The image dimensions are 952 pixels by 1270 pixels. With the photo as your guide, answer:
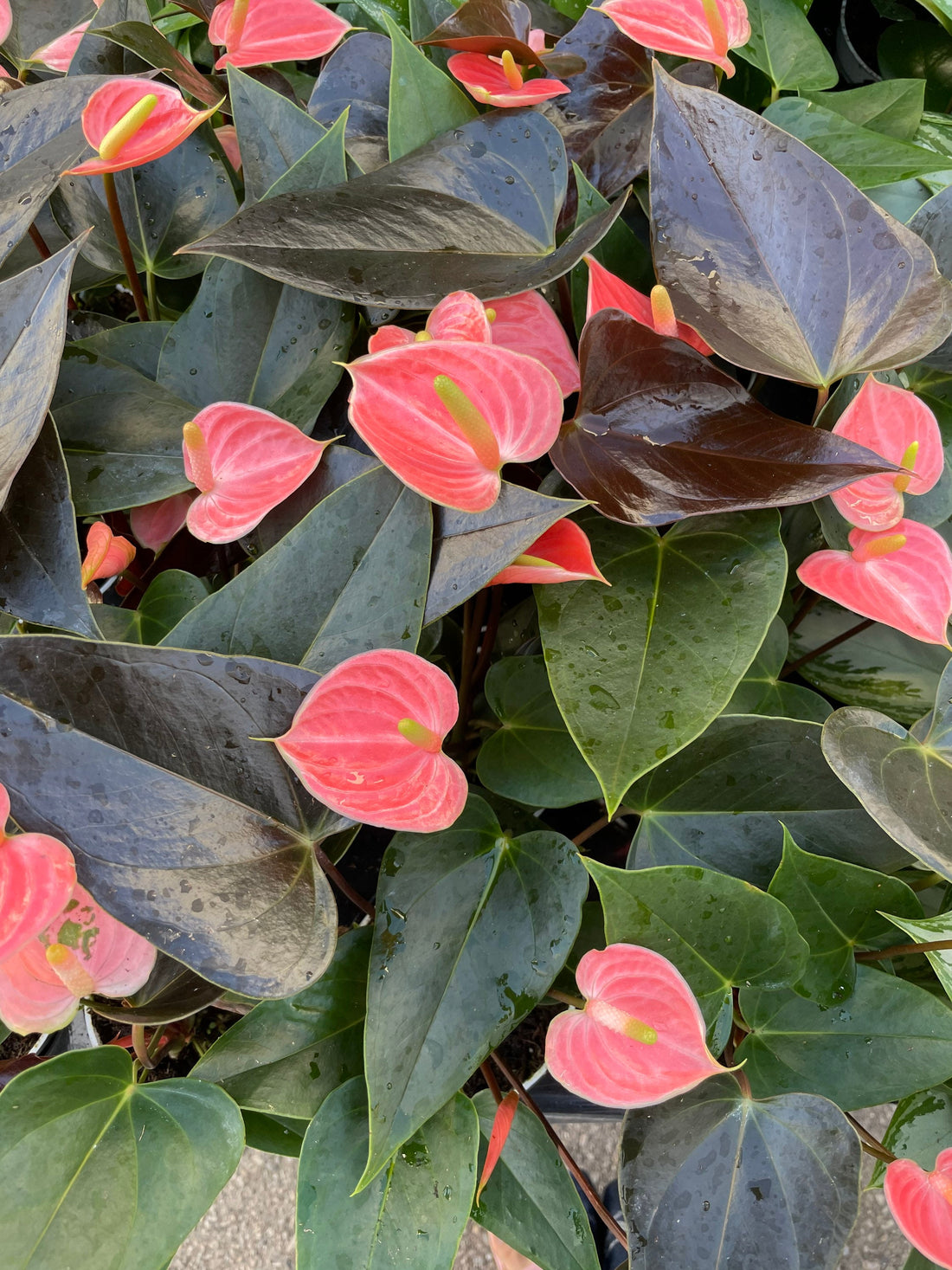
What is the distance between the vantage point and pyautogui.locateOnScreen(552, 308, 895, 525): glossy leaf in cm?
41

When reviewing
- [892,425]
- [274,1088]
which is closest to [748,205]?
[892,425]

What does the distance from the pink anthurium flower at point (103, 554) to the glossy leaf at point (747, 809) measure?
1.09ft

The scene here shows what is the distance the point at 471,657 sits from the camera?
56 centimetres

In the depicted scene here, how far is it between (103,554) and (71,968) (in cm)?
23

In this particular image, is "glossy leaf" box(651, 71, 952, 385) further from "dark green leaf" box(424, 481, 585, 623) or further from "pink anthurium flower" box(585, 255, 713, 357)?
"dark green leaf" box(424, 481, 585, 623)

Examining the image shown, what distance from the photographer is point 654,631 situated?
456 millimetres

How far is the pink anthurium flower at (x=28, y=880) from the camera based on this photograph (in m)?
0.35

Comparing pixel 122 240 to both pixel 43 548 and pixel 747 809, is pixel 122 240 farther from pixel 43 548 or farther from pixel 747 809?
pixel 747 809

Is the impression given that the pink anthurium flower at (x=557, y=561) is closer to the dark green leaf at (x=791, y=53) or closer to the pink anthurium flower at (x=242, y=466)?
the pink anthurium flower at (x=242, y=466)

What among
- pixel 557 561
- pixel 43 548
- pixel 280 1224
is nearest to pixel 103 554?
pixel 43 548

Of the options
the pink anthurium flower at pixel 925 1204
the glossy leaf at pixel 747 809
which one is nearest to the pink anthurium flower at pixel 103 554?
the glossy leaf at pixel 747 809

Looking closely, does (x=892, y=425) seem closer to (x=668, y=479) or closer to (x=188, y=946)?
(x=668, y=479)

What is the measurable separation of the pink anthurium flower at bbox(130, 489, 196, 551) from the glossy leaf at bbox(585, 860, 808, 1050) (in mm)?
365

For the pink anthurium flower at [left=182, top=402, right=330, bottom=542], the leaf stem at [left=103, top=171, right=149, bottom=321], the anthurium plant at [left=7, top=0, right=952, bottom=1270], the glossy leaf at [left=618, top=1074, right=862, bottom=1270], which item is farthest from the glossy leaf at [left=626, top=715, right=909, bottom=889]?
the leaf stem at [left=103, top=171, right=149, bottom=321]
